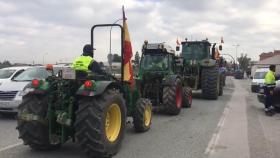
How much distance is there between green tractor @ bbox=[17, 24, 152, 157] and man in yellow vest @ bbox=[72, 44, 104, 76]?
0.43ft

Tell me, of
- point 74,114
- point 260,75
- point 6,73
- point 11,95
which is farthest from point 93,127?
point 260,75

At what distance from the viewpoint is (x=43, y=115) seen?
8133 mm

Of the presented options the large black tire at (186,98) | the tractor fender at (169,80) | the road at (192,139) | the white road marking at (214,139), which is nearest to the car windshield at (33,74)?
the road at (192,139)

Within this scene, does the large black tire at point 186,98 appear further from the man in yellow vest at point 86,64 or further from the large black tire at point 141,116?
the man in yellow vest at point 86,64

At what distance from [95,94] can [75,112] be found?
52 centimetres

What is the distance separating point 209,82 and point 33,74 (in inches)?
367

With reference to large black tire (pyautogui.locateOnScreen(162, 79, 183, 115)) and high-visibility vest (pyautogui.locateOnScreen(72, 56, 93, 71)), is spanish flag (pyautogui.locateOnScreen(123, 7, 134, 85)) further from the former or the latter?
large black tire (pyautogui.locateOnScreen(162, 79, 183, 115))

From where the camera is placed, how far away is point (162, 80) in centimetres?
1506

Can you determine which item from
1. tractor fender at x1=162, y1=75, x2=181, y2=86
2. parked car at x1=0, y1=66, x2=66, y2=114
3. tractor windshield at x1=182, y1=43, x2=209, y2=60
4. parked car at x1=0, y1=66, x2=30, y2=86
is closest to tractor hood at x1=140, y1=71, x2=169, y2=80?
tractor fender at x1=162, y1=75, x2=181, y2=86

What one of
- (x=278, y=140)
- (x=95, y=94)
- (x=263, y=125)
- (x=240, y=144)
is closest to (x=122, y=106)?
(x=95, y=94)

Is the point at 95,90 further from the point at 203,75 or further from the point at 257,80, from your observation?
the point at 257,80

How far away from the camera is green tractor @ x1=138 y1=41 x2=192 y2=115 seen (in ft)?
47.7

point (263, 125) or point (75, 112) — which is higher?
point (75, 112)

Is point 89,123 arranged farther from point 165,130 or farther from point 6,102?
point 6,102
